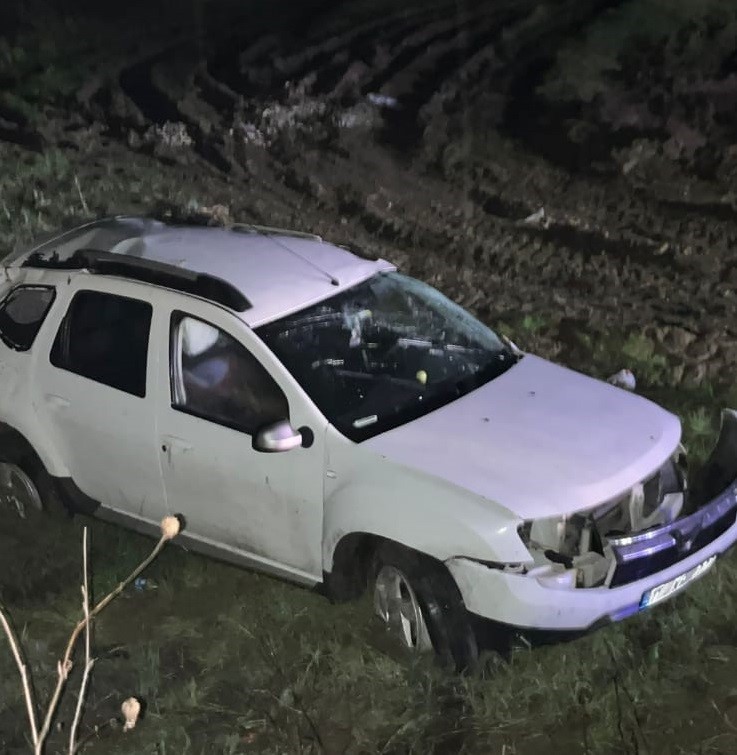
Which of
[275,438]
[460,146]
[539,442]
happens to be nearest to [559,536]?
[539,442]

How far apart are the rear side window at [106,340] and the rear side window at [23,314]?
21cm

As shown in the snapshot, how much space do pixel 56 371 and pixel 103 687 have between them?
1476 millimetres

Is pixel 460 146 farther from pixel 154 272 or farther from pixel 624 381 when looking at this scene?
pixel 154 272

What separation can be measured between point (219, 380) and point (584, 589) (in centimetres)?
172

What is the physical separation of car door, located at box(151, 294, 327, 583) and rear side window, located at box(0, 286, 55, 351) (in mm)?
929

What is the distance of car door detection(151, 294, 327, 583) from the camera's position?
3666mm

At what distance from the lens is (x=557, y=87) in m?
6.89

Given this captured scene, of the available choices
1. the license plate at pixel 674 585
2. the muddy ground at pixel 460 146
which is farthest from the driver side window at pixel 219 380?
the muddy ground at pixel 460 146

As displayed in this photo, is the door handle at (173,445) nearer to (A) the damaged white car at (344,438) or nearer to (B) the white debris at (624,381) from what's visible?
(A) the damaged white car at (344,438)

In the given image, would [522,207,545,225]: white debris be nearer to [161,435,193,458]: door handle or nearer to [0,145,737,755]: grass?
[0,145,737,755]: grass

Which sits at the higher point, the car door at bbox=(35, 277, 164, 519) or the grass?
the car door at bbox=(35, 277, 164, 519)

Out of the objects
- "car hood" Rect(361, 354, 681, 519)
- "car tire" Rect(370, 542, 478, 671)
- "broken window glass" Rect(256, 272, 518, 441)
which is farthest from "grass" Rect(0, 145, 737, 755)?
"broken window glass" Rect(256, 272, 518, 441)

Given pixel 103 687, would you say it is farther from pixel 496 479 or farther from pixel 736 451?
pixel 736 451

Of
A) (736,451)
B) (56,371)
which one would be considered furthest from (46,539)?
(736,451)
